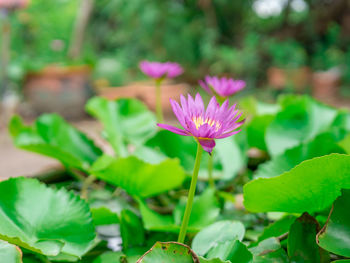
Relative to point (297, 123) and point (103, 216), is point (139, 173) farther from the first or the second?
point (297, 123)

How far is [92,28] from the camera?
5473 mm

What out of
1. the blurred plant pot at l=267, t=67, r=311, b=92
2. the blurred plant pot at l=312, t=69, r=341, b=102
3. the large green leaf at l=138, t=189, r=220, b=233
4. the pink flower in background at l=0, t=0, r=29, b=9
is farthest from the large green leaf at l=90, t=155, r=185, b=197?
the blurred plant pot at l=312, t=69, r=341, b=102

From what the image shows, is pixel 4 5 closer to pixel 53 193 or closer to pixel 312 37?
pixel 53 193

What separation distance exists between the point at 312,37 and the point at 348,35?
45cm

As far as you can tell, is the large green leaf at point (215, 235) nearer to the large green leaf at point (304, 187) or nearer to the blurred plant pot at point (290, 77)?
the large green leaf at point (304, 187)

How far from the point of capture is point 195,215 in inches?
16.4

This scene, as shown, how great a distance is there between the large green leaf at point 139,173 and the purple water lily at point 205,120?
0.11m

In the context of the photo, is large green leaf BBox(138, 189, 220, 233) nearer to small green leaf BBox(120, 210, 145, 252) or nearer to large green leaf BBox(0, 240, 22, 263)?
small green leaf BBox(120, 210, 145, 252)

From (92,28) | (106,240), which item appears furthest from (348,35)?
(106,240)

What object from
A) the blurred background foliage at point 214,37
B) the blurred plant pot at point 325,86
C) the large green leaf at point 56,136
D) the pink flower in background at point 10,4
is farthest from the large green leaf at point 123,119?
the blurred plant pot at point 325,86

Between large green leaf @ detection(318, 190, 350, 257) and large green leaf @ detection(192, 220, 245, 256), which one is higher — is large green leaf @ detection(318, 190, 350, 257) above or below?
above

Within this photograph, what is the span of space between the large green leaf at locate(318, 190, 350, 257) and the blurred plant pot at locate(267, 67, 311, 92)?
3.72m

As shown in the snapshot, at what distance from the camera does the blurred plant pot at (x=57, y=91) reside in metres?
3.30

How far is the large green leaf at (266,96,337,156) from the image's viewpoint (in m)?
0.54
